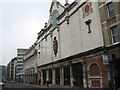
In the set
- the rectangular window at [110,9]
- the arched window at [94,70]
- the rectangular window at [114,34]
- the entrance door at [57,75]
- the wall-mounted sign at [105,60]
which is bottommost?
the entrance door at [57,75]

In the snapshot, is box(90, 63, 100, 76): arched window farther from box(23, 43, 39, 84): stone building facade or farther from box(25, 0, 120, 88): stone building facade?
box(23, 43, 39, 84): stone building facade

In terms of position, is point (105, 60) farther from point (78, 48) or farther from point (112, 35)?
point (78, 48)

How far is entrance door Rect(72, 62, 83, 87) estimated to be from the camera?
27.7m

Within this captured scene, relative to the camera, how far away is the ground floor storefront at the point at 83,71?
2220 centimetres

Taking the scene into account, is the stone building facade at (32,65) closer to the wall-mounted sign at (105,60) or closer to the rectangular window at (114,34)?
the wall-mounted sign at (105,60)

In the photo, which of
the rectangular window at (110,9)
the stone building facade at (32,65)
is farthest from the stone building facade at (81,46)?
the stone building facade at (32,65)

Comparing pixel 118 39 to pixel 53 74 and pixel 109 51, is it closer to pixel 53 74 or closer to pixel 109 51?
pixel 109 51

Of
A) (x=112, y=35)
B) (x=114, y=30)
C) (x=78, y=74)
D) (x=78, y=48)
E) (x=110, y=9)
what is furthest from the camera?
(x=78, y=48)

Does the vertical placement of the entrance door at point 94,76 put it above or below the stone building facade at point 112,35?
below

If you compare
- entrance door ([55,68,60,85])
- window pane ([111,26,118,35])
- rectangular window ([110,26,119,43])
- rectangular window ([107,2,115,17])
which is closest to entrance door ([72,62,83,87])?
entrance door ([55,68,60,85])

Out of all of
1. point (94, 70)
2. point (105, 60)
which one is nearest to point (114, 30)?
point (105, 60)

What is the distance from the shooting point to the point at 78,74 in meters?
28.5

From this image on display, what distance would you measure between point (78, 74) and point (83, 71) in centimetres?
230

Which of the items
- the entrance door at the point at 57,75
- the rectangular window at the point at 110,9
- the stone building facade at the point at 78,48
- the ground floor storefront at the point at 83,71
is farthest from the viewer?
the entrance door at the point at 57,75
